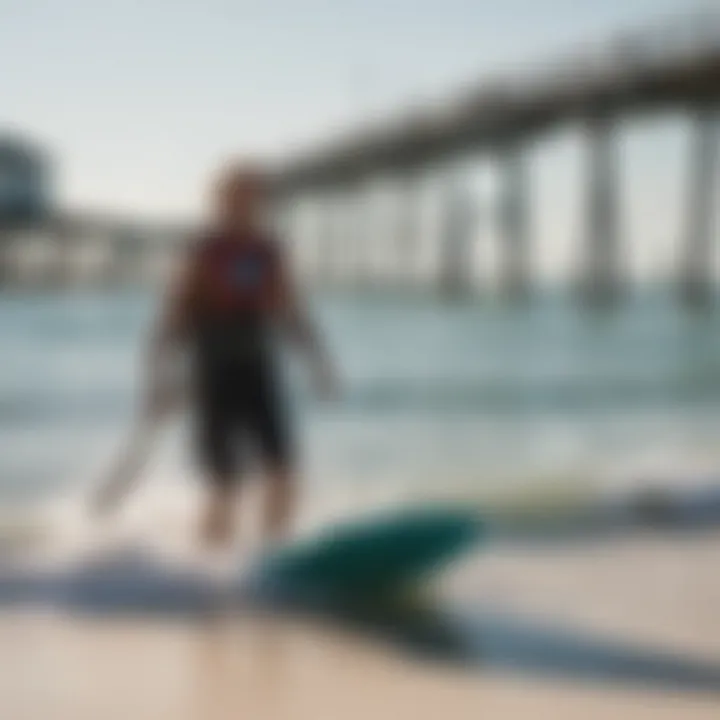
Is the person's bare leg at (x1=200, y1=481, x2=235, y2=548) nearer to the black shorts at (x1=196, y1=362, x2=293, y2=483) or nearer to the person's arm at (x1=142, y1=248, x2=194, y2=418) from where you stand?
the black shorts at (x1=196, y1=362, x2=293, y2=483)

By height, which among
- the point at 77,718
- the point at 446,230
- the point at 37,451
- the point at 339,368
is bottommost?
the point at 77,718

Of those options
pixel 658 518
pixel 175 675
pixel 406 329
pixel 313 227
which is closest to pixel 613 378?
pixel 658 518

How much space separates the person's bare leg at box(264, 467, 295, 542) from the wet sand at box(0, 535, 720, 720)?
159mm

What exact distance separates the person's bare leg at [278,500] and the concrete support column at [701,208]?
2.74 feet

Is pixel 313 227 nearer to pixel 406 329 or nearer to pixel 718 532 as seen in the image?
pixel 406 329

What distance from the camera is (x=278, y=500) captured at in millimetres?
1947

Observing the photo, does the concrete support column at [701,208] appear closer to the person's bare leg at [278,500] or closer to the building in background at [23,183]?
the person's bare leg at [278,500]

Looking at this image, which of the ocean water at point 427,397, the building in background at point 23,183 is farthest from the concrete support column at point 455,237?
the building in background at point 23,183

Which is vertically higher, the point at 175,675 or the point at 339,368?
the point at 339,368

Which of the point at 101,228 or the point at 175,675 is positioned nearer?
the point at 175,675

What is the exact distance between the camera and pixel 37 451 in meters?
2.00

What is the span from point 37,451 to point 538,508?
2.86 feet

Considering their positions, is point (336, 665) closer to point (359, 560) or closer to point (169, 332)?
point (359, 560)

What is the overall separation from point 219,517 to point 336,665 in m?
0.38
